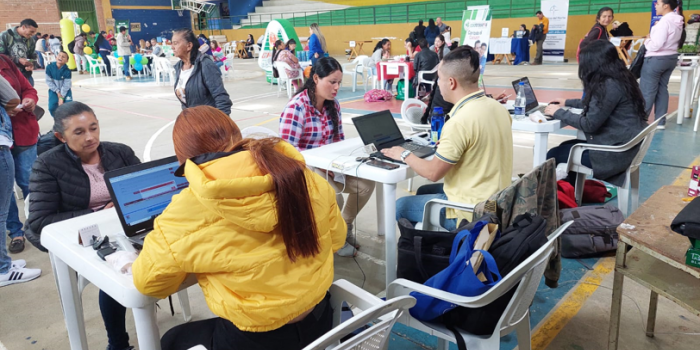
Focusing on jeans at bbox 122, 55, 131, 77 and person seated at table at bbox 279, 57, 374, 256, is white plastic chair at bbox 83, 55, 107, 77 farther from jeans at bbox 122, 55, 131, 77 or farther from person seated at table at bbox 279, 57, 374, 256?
person seated at table at bbox 279, 57, 374, 256

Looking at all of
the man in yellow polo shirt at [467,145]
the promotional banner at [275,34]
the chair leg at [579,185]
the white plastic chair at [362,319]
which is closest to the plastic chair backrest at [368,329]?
the white plastic chair at [362,319]

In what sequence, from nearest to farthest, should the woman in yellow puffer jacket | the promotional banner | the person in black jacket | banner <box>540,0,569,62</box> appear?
the woman in yellow puffer jacket, the person in black jacket, the promotional banner, banner <box>540,0,569,62</box>

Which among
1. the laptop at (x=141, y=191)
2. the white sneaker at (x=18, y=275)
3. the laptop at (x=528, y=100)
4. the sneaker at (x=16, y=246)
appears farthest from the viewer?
the laptop at (x=528, y=100)

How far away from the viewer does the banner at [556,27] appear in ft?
46.6

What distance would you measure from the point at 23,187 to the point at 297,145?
2.18m

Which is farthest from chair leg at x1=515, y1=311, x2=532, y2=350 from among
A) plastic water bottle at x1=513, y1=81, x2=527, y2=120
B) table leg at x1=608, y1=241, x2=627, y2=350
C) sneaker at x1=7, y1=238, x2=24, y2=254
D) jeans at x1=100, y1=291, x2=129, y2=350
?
sneaker at x1=7, y1=238, x2=24, y2=254

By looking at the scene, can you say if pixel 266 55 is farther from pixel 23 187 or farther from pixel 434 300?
pixel 434 300

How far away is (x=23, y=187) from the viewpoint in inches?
142

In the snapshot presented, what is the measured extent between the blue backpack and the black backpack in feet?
0.16

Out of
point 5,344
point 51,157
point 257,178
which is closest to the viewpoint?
point 257,178

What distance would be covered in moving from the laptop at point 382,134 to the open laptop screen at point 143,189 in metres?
1.06

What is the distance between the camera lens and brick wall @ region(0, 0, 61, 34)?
68.8ft

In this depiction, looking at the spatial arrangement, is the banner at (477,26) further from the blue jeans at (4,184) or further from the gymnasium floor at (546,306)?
the blue jeans at (4,184)

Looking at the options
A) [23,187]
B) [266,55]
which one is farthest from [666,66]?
[266,55]
